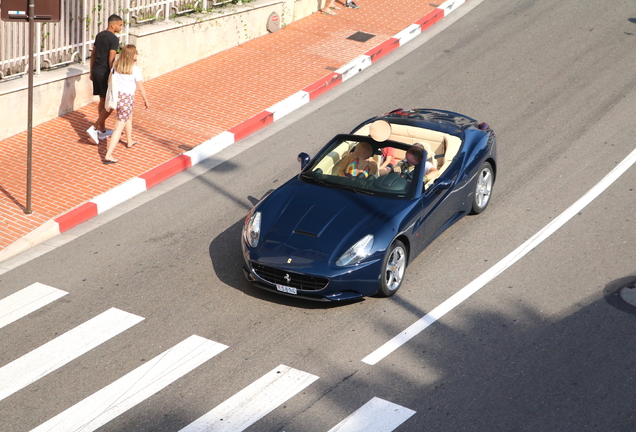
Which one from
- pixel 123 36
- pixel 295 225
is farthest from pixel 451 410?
pixel 123 36

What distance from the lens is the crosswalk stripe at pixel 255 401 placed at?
632 centimetres

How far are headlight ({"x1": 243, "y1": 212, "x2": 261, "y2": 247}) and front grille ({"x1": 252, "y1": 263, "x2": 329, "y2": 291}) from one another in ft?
1.05

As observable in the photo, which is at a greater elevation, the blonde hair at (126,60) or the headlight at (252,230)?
the blonde hair at (126,60)

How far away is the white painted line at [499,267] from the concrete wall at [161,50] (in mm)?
7765

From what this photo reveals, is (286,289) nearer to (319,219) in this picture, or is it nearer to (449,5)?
(319,219)

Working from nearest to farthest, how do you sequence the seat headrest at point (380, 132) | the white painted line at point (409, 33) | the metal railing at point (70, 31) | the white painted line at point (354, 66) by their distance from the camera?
the seat headrest at point (380, 132), the metal railing at point (70, 31), the white painted line at point (354, 66), the white painted line at point (409, 33)

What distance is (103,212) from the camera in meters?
10.4

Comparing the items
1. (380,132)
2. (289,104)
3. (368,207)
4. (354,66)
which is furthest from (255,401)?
(354,66)

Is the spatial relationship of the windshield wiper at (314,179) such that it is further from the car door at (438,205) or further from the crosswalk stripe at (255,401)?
the crosswalk stripe at (255,401)

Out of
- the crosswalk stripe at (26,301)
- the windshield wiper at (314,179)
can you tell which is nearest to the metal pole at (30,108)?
the crosswalk stripe at (26,301)

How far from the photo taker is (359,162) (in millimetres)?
9172

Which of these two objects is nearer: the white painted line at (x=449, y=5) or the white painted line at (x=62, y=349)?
the white painted line at (x=62, y=349)

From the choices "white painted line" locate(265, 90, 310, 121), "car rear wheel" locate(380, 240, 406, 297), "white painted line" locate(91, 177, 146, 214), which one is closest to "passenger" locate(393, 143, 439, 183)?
"car rear wheel" locate(380, 240, 406, 297)

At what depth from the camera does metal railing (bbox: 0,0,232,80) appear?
41.3 ft
